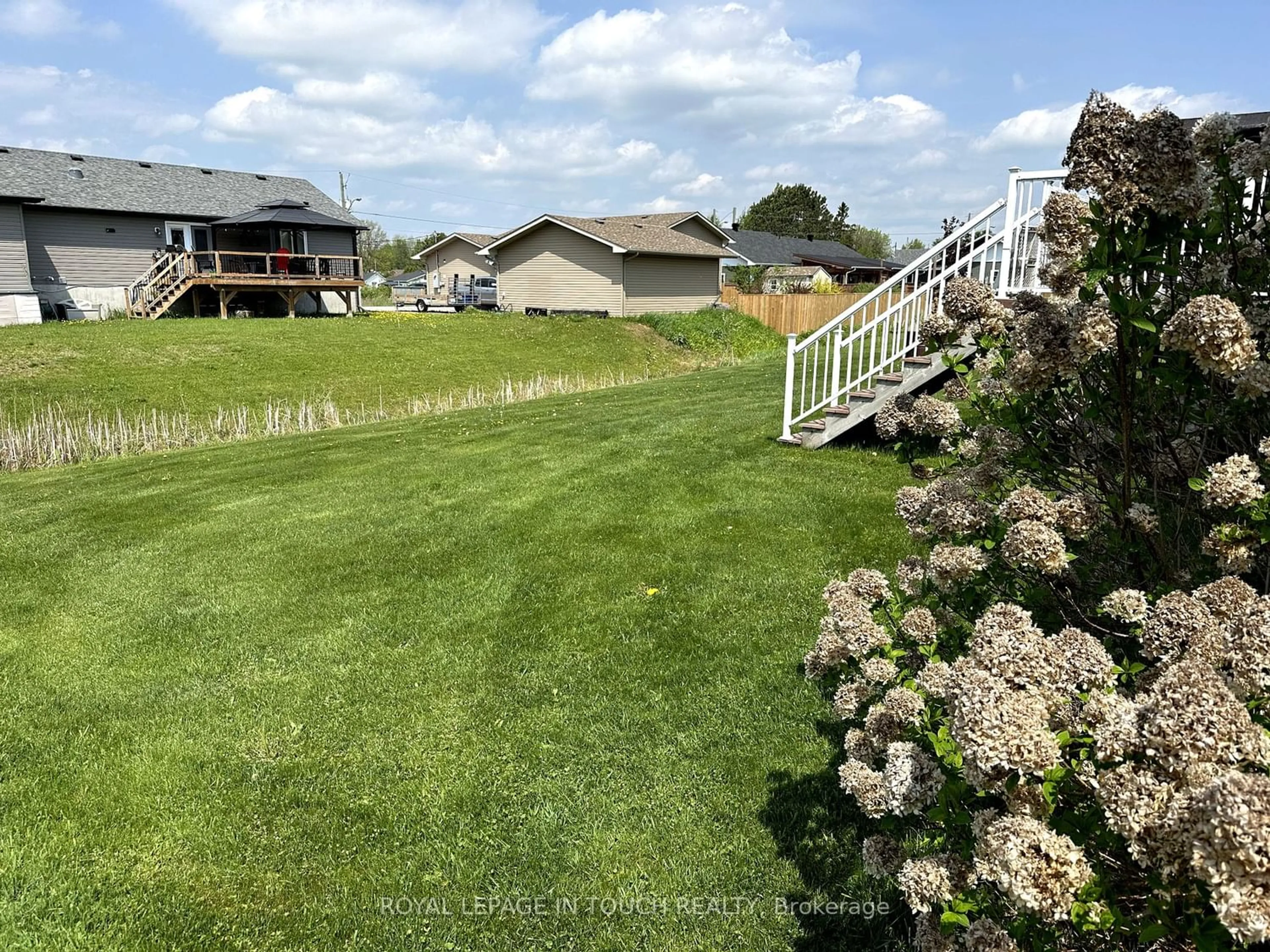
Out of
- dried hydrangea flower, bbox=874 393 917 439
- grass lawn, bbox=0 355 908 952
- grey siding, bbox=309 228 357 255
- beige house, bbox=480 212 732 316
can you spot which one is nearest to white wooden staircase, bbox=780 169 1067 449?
grass lawn, bbox=0 355 908 952

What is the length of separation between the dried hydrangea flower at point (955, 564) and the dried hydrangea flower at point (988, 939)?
832mm

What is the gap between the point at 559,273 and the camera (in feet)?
107

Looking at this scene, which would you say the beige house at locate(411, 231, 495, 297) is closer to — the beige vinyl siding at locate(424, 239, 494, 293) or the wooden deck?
the beige vinyl siding at locate(424, 239, 494, 293)

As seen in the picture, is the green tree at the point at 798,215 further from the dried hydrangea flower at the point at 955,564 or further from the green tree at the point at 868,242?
the dried hydrangea flower at the point at 955,564

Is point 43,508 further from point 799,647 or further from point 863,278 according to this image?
point 863,278

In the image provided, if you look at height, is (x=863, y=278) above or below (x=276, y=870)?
above

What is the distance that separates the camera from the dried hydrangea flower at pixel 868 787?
6.43ft

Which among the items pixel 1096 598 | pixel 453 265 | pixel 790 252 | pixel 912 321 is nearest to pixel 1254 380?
pixel 1096 598

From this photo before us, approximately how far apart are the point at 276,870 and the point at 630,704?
1.63 m

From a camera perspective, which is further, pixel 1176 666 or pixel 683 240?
pixel 683 240

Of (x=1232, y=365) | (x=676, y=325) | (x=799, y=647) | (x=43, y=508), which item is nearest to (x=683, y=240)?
(x=676, y=325)

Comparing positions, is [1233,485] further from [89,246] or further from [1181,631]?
[89,246]

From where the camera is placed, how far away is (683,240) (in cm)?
3459

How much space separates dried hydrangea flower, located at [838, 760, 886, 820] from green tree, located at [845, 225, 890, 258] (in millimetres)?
83361
